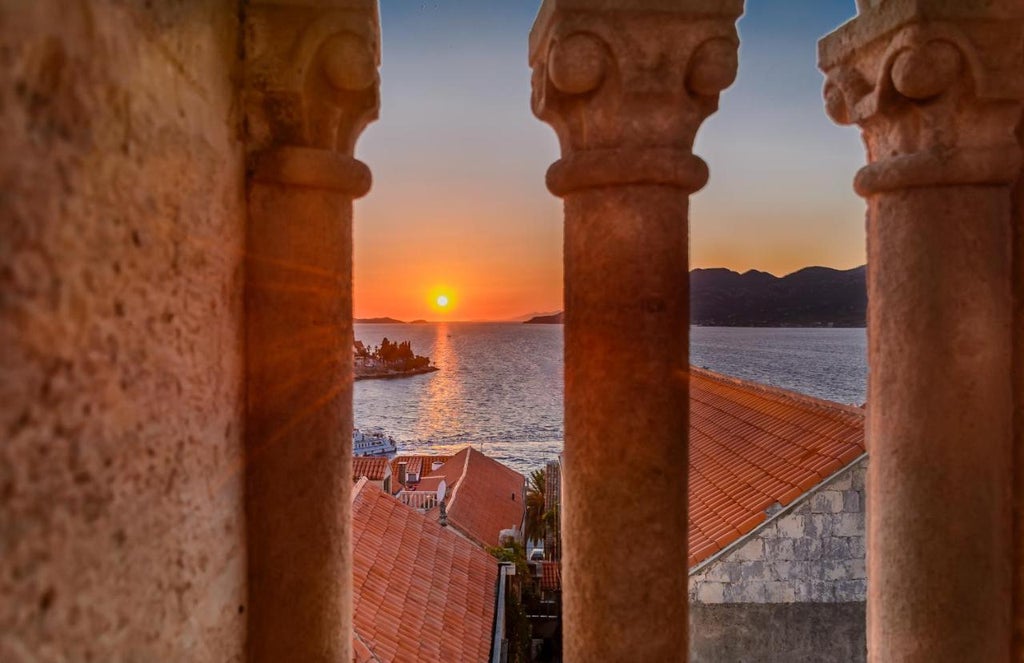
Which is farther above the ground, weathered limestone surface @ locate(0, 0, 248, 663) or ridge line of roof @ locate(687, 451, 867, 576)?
weathered limestone surface @ locate(0, 0, 248, 663)

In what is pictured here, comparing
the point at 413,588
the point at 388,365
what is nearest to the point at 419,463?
the point at 413,588

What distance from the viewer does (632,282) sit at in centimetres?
247

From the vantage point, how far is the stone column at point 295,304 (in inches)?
95.7

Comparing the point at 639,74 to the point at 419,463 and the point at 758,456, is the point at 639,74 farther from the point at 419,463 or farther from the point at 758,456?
the point at 419,463

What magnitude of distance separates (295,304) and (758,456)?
732cm

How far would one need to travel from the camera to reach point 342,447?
8.47ft

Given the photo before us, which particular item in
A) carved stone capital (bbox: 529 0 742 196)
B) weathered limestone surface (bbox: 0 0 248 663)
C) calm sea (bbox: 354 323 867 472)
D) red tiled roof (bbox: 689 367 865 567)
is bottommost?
calm sea (bbox: 354 323 867 472)

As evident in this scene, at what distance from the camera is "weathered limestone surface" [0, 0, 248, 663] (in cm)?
128

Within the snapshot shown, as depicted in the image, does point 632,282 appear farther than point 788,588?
No

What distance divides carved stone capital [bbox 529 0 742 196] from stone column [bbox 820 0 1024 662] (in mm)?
799

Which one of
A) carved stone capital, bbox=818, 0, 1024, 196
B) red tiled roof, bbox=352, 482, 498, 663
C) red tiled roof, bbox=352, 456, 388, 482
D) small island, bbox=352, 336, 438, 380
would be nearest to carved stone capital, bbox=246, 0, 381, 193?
carved stone capital, bbox=818, 0, 1024, 196

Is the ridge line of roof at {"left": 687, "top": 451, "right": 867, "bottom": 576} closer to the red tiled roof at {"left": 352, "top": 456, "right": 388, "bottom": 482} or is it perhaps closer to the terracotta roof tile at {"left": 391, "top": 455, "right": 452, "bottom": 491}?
the red tiled roof at {"left": 352, "top": 456, "right": 388, "bottom": 482}

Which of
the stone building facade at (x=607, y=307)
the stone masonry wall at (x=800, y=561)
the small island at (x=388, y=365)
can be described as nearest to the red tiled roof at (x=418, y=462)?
the stone masonry wall at (x=800, y=561)

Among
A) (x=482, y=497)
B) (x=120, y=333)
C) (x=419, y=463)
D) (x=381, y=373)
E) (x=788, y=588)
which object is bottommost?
(x=419, y=463)
